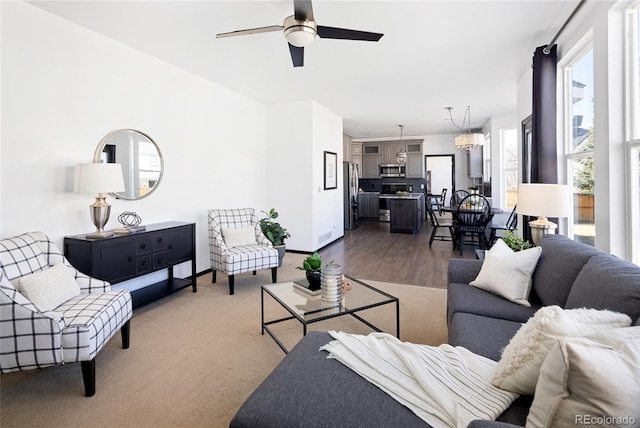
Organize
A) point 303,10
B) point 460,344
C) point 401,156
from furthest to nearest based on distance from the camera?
point 401,156 < point 303,10 < point 460,344

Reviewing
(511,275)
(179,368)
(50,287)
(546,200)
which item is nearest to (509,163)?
(546,200)

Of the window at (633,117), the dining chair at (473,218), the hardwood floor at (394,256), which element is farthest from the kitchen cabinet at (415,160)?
the window at (633,117)

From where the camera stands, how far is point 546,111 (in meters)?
3.27

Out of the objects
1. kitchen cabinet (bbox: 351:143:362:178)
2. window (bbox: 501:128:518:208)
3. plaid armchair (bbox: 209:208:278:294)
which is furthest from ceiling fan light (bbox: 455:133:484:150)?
plaid armchair (bbox: 209:208:278:294)

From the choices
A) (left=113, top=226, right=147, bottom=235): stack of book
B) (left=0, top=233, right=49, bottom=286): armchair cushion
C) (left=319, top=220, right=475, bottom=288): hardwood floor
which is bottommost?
(left=319, top=220, right=475, bottom=288): hardwood floor

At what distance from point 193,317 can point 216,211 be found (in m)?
1.56

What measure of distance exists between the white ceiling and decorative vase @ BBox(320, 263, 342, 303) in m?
2.05

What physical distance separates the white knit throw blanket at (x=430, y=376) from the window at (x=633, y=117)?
1628 millimetres

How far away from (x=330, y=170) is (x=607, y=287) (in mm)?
5398

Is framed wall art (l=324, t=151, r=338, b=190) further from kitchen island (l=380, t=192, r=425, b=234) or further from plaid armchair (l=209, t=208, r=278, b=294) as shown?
plaid armchair (l=209, t=208, r=278, b=294)

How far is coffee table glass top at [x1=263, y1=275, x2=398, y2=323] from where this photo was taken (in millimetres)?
2213

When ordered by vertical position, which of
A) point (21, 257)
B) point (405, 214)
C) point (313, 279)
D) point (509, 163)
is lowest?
point (313, 279)

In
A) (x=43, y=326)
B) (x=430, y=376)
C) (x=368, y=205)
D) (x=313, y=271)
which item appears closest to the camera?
(x=430, y=376)

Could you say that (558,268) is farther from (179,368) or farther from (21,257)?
(21,257)
